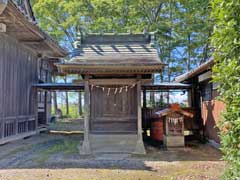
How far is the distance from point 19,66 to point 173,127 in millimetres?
6407

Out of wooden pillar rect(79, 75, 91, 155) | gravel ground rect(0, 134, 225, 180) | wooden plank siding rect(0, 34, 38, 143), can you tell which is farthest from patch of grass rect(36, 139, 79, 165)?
wooden plank siding rect(0, 34, 38, 143)

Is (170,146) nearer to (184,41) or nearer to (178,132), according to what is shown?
(178,132)

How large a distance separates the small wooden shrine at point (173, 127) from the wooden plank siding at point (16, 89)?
529 centimetres

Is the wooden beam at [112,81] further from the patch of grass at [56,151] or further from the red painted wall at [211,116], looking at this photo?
the red painted wall at [211,116]

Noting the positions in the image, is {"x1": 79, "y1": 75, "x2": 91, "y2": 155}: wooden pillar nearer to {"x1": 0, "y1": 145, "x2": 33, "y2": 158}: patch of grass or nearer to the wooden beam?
the wooden beam

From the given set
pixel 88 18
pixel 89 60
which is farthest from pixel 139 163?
pixel 88 18

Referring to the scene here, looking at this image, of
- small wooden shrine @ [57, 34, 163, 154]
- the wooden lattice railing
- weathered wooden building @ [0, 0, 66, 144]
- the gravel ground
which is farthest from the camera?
the wooden lattice railing

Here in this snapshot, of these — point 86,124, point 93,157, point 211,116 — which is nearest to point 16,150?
point 86,124

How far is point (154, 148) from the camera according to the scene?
29.5 feet

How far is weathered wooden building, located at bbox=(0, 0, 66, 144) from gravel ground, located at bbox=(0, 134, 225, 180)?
172cm

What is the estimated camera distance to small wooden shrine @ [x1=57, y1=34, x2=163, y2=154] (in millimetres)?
8055

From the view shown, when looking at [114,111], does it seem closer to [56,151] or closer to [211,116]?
[56,151]

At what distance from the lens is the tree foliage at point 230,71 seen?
2.92m

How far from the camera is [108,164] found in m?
6.70
